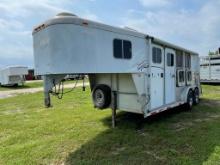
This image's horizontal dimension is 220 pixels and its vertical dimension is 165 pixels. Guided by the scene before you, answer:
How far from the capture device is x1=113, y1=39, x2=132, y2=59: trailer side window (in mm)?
5590

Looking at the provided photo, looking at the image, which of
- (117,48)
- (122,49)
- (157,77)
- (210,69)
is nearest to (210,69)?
(210,69)

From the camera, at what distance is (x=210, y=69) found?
1955 centimetres

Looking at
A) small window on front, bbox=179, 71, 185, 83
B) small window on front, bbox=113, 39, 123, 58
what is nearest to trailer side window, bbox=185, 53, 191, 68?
small window on front, bbox=179, 71, 185, 83

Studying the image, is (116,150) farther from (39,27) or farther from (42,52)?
(39,27)

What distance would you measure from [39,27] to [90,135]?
2813 mm

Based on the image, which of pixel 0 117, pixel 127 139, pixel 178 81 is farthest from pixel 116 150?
pixel 0 117

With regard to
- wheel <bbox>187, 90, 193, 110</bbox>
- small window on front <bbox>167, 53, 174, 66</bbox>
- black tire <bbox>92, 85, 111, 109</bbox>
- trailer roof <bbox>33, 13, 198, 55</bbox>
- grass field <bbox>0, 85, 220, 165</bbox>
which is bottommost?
grass field <bbox>0, 85, 220, 165</bbox>

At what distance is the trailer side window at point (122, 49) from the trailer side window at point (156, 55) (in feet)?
3.53

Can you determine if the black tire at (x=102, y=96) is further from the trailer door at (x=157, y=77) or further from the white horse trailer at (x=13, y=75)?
the white horse trailer at (x=13, y=75)

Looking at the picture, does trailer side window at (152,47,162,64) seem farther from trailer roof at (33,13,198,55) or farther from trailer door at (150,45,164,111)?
trailer roof at (33,13,198,55)

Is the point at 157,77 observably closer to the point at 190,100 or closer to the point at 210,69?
the point at 190,100

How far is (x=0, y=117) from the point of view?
8.81 metres

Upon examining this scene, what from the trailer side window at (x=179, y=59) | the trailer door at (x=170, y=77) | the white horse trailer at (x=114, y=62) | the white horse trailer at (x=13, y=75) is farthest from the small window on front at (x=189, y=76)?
the white horse trailer at (x=13, y=75)

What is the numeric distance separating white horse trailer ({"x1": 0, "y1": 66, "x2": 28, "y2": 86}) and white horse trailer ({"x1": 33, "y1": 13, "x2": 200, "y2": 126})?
813 inches
